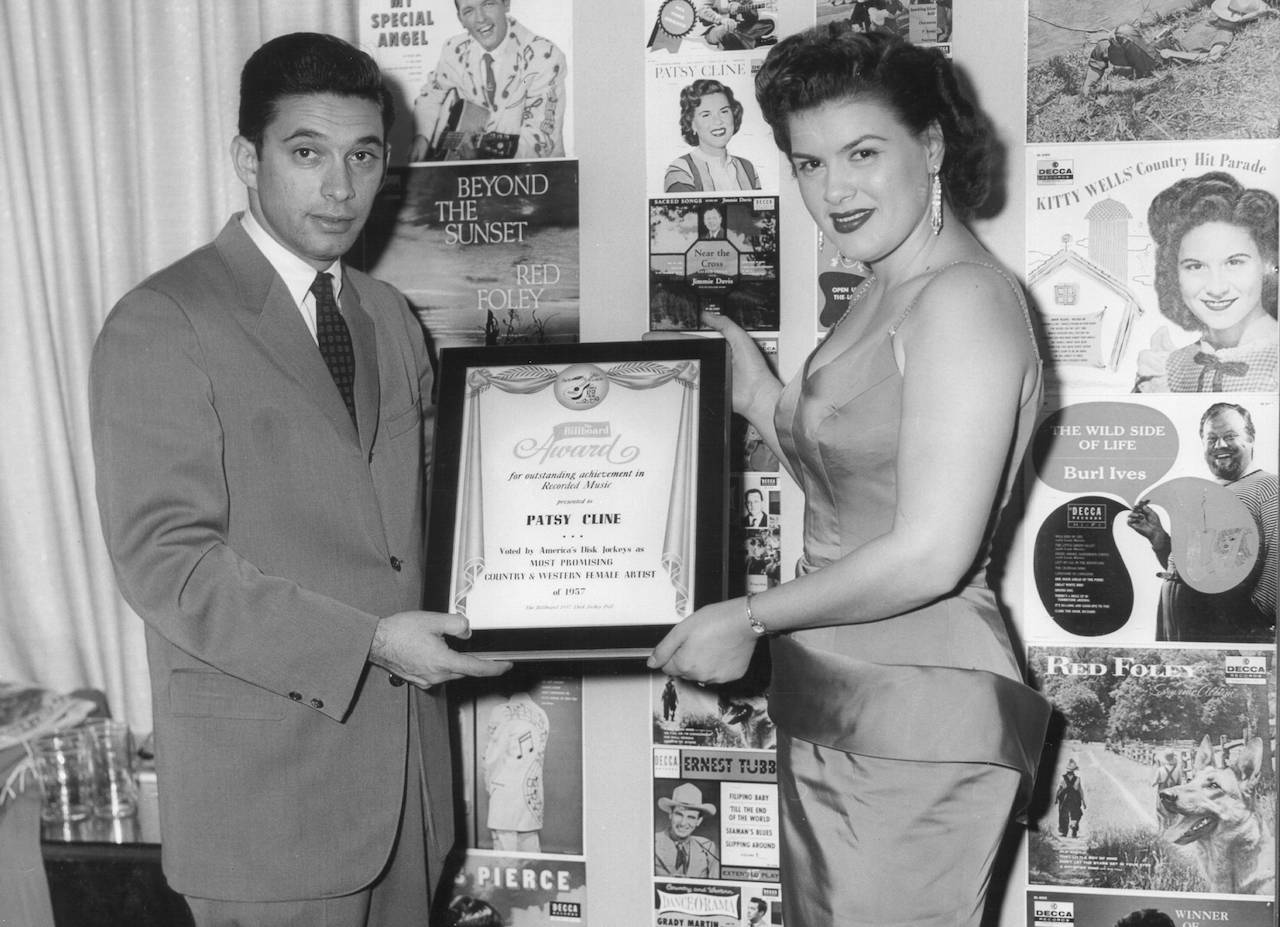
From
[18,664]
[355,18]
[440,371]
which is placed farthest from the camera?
[18,664]

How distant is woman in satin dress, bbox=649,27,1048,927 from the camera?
5.26 feet

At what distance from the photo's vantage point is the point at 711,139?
2.46 meters

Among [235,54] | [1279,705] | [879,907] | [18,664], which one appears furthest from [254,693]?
[1279,705]

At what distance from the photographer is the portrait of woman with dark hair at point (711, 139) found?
2447 millimetres

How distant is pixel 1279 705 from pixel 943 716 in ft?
3.43

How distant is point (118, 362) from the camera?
1737 mm

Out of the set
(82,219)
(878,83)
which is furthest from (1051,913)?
(82,219)

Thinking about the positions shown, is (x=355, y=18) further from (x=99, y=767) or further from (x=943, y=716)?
(x=943, y=716)

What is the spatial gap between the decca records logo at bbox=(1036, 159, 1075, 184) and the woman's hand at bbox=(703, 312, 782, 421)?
2.15ft

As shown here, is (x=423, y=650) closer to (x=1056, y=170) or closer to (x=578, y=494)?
(x=578, y=494)

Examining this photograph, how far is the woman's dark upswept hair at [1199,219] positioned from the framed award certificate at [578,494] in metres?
0.94

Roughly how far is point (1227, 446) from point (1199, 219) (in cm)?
43

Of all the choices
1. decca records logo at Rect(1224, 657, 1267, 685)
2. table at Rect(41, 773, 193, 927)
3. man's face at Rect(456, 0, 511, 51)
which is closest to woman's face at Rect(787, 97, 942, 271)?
man's face at Rect(456, 0, 511, 51)

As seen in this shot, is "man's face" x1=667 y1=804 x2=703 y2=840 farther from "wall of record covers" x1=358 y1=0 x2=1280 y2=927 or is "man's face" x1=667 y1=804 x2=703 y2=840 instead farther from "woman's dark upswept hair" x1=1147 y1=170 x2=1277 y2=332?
"woman's dark upswept hair" x1=1147 y1=170 x2=1277 y2=332
